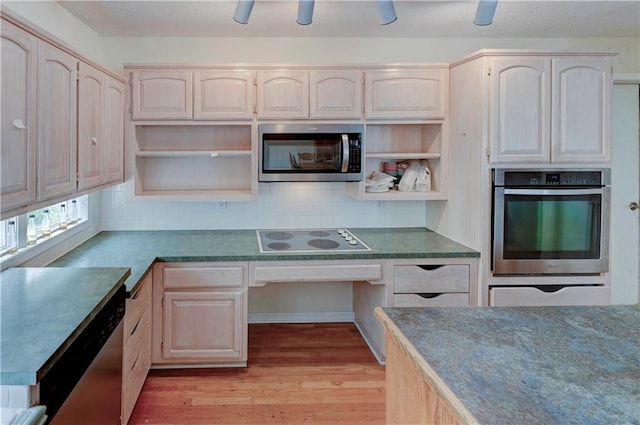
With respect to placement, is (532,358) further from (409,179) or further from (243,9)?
(409,179)

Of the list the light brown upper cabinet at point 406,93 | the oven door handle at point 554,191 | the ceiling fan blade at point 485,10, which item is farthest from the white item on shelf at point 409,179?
the ceiling fan blade at point 485,10

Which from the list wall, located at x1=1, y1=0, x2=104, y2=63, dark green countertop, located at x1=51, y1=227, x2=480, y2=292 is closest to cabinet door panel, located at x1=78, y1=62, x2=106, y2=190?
wall, located at x1=1, y1=0, x2=104, y2=63

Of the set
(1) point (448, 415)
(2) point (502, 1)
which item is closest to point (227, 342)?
(1) point (448, 415)

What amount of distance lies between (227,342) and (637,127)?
3505 mm

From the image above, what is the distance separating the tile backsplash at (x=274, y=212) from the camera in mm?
3555

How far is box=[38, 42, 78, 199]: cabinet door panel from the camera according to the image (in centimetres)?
189

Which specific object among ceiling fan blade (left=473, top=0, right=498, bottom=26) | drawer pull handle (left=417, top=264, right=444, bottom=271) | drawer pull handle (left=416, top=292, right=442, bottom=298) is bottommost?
drawer pull handle (left=416, top=292, right=442, bottom=298)

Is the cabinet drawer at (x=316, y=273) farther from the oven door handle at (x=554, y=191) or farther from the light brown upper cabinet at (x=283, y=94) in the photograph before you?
the light brown upper cabinet at (x=283, y=94)

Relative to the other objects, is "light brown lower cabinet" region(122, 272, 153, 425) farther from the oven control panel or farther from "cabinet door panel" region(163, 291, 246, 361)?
the oven control panel

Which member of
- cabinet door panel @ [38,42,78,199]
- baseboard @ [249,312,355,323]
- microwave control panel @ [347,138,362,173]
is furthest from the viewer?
baseboard @ [249,312,355,323]

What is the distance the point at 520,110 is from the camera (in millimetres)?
2764

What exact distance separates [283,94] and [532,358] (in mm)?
2485

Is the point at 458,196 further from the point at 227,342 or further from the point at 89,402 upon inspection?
the point at 89,402

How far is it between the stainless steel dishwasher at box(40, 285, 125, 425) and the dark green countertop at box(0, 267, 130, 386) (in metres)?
0.04
